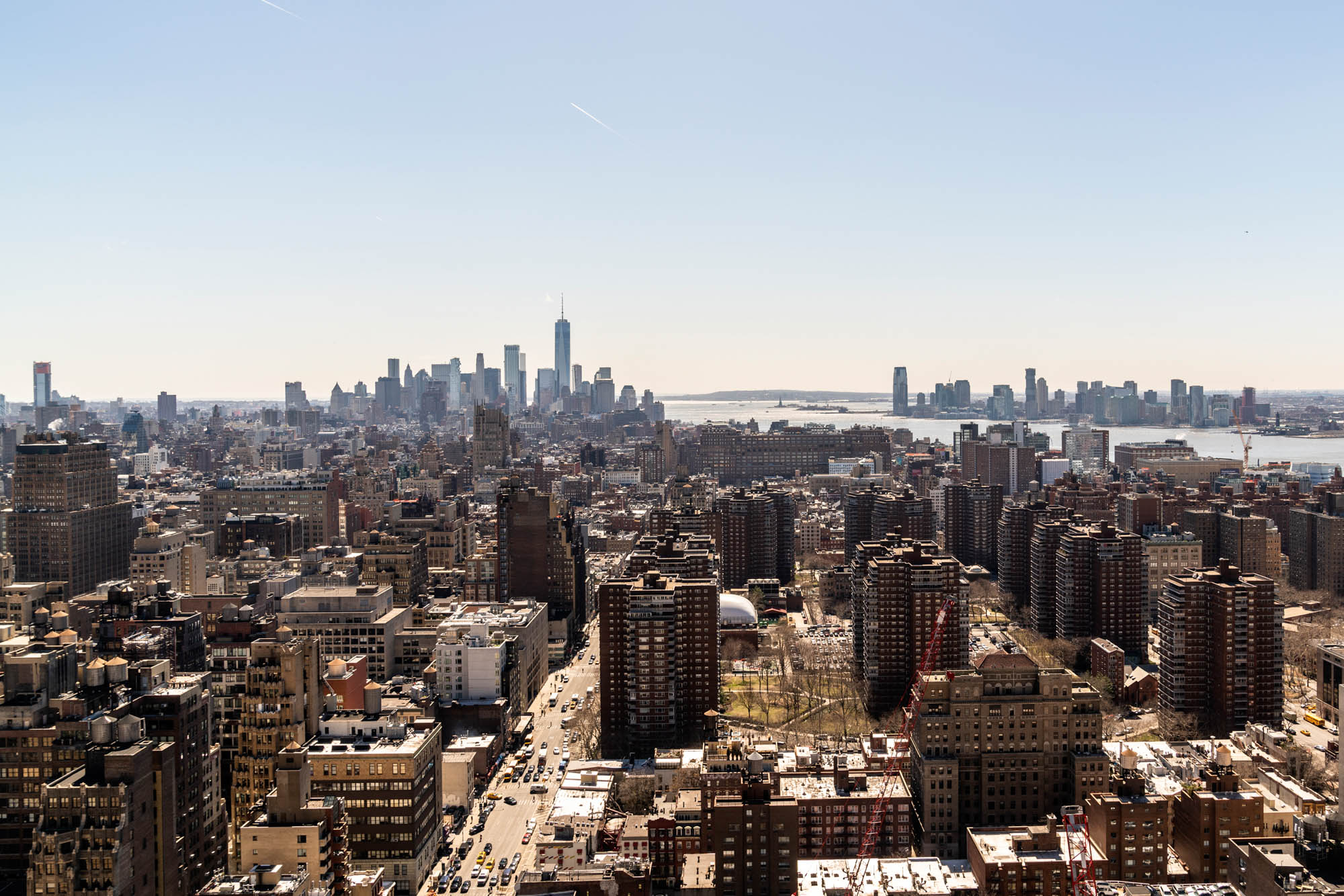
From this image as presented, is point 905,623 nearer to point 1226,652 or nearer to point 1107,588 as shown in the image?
point 1226,652

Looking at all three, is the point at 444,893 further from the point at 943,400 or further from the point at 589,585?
the point at 943,400

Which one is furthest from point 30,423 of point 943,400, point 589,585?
point 943,400

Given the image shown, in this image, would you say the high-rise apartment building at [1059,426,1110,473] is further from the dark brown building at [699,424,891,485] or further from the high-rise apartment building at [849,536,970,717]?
the high-rise apartment building at [849,536,970,717]

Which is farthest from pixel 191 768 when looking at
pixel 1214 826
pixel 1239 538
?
pixel 1239 538

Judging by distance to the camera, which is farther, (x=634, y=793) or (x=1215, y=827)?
(x=634, y=793)

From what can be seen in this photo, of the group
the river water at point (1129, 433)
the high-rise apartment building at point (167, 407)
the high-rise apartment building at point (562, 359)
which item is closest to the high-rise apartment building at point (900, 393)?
the river water at point (1129, 433)

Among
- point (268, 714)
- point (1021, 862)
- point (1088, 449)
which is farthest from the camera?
point (1088, 449)
